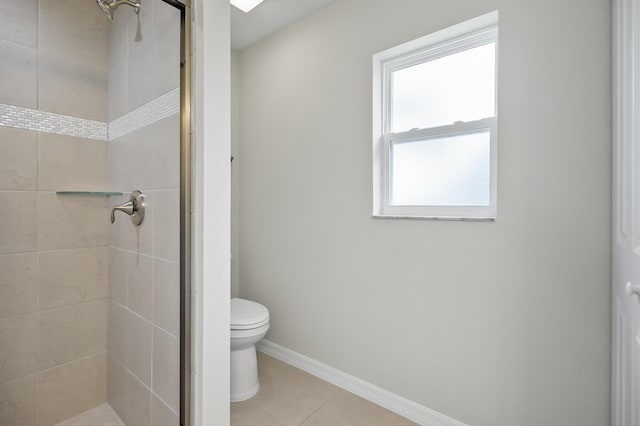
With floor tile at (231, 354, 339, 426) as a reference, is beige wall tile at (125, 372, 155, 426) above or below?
above

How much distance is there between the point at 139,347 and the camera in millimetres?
1380

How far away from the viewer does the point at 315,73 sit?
211 centimetres

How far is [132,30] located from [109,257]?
3.64ft

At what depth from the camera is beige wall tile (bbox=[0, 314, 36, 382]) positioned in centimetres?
132

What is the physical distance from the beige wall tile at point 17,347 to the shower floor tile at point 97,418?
12.9 inches

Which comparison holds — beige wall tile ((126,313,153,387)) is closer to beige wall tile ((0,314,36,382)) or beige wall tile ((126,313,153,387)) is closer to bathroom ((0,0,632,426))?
bathroom ((0,0,632,426))

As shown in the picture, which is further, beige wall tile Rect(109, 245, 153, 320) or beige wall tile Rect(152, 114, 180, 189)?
beige wall tile Rect(109, 245, 153, 320)

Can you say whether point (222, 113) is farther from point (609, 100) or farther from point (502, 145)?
point (609, 100)

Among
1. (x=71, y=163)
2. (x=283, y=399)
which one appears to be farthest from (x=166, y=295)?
(x=283, y=399)

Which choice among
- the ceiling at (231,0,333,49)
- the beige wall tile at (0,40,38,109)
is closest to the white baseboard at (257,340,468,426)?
the beige wall tile at (0,40,38,109)

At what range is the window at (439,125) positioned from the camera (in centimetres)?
154

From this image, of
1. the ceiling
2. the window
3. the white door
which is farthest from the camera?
the ceiling

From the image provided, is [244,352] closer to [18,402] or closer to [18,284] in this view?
[18,402]

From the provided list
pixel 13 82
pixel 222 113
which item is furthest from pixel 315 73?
pixel 13 82
